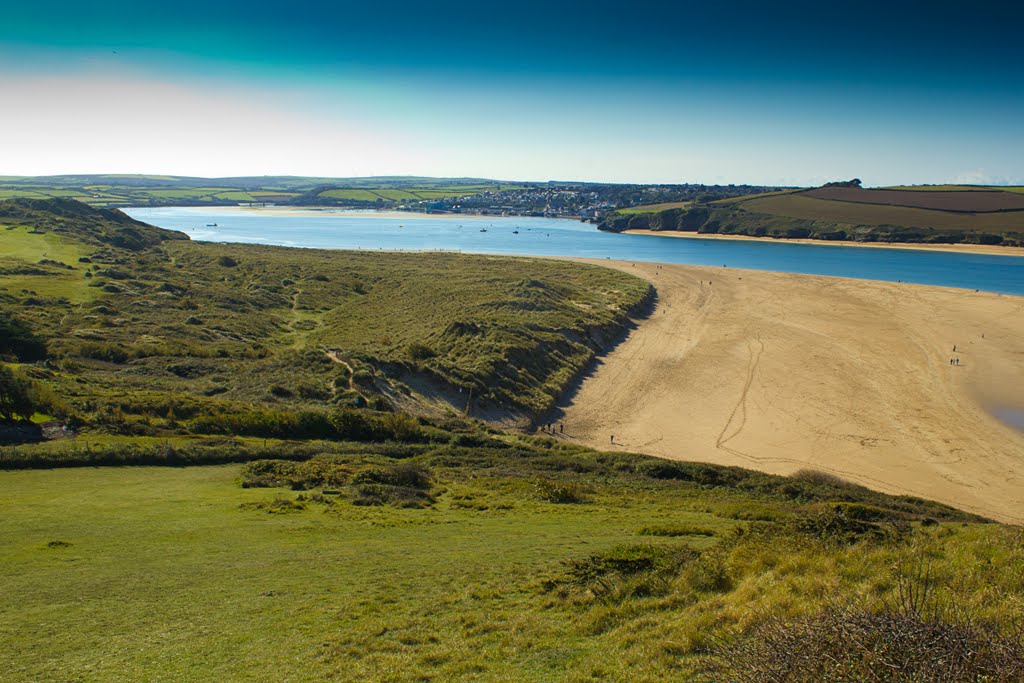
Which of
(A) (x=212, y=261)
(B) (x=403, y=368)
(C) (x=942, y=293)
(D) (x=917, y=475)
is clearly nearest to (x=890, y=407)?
(D) (x=917, y=475)

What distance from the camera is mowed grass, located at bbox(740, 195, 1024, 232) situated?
135375 millimetres

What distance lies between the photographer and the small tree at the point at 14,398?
21141 mm

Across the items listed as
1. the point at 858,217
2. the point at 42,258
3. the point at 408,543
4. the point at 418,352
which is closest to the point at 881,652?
the point at 408,543

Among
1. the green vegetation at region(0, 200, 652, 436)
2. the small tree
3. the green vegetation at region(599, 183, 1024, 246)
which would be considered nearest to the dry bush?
the green vegetation at region(0, 200, 652, 436)

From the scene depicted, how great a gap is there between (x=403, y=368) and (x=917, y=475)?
24769mm

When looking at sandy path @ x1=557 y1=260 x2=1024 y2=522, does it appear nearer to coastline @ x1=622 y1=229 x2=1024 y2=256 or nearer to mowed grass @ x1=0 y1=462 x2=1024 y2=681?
mowed grass @ x1=0 y1=462 x2=1024 y2=681

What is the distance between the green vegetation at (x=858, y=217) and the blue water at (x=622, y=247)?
35.8 ft

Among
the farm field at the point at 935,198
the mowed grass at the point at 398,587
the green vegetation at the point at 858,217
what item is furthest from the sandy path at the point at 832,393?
the farm field at the point at 935,198

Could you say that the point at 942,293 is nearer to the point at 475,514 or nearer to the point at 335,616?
the point at 475,514

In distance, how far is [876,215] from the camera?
151750 mm

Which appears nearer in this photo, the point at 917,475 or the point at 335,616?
the point at 335,616

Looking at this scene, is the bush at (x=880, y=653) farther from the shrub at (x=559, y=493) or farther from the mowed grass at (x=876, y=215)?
the mowed grass at (x=876, y=215)

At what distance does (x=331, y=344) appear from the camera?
43656mm

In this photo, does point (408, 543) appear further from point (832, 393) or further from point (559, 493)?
point (832, 393)
